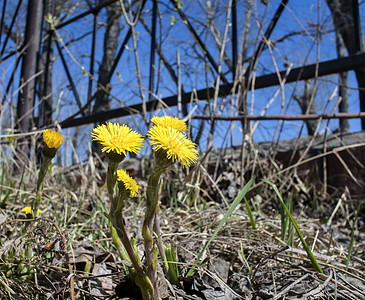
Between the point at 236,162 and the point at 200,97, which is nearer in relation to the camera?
the point at 236,162

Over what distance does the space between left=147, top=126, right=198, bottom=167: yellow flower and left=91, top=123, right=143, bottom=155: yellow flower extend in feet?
0.11

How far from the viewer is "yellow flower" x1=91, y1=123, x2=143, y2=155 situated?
0.51 meters

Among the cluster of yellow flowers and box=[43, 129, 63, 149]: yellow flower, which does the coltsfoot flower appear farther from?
the cluster of yellow flowers

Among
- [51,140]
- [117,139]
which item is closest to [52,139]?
[51,140]

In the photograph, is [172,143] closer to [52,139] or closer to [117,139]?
[117,139]

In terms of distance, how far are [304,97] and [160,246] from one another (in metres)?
7.52

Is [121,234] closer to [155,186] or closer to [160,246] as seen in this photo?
[155,186]

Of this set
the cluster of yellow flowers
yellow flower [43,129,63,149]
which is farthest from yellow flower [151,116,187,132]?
yellow flower [43,129,63,149]

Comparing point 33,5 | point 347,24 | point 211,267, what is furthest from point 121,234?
point 33,5

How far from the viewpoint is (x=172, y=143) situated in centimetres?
51

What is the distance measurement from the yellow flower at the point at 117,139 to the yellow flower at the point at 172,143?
0.11 ft

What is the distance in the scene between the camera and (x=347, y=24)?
2646 millimetres

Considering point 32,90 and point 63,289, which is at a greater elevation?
point 32,90

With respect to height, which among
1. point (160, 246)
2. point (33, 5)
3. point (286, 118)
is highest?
point (33, 5)
